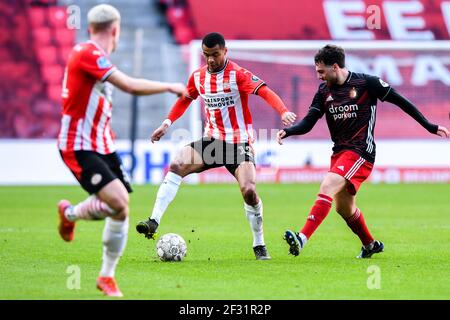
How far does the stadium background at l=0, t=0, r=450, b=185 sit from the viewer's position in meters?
24.3

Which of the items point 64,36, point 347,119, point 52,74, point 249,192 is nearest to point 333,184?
point 347,119

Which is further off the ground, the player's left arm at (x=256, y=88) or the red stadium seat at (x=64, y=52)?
the red stadium seat at (x=64, y=52)

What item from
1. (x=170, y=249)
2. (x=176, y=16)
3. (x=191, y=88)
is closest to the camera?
(x=170, y=249)

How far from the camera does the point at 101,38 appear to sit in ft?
24.3

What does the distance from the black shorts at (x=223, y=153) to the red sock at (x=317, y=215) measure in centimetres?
103

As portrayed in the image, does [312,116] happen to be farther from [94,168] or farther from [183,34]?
[183,34]

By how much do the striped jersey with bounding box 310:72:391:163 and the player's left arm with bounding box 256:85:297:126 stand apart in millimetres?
518

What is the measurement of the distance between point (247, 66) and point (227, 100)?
601 inches

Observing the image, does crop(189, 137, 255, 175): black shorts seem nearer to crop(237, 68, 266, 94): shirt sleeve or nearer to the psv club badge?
crop(237, 68, 266, 94): shirt sleeve

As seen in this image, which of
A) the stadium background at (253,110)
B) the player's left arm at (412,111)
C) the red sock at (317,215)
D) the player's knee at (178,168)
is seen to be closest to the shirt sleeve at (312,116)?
the player's left arm at (412,111)

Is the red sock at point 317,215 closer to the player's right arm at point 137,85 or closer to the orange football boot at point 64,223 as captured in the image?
the orange football boot at point 64,223

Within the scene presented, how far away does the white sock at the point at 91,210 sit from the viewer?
23.8ft

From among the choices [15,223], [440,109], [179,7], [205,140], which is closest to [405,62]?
[440,109]

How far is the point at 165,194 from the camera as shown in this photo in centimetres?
1009
